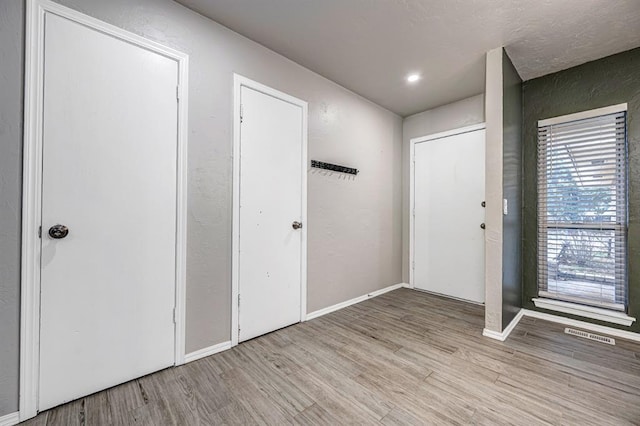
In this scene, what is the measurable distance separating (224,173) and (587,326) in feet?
11.9

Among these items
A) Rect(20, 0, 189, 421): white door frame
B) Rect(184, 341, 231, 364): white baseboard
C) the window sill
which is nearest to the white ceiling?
Rect(20, 0, 189, 421): white door frame

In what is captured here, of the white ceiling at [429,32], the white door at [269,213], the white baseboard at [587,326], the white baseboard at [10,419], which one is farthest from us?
the white baseboard at [587,326]

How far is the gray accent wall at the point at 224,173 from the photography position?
1.38 metres

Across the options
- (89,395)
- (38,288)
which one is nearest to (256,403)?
(89,395)

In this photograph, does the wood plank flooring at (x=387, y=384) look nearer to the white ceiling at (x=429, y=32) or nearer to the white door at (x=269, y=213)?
the white door at (x=269, y=213)

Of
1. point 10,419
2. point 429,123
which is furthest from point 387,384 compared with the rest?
point 429,123

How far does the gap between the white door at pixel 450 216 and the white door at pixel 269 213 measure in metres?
2.00

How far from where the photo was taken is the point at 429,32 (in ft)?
7.18

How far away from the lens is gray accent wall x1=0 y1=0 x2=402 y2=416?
4.54ft

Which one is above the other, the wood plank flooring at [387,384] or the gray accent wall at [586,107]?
the gray accent wall at [586,107]

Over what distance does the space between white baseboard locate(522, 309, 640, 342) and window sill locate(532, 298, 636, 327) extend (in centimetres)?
7

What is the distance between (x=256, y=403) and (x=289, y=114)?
2283 millimetres

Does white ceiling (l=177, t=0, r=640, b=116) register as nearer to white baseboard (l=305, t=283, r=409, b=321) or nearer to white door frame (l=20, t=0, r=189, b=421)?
white door frame (l=20, t=0, r=189, b=421)

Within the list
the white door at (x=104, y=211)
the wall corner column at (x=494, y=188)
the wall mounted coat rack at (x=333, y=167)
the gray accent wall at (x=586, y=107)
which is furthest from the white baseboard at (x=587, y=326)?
the white door at (x=104, y=211)
